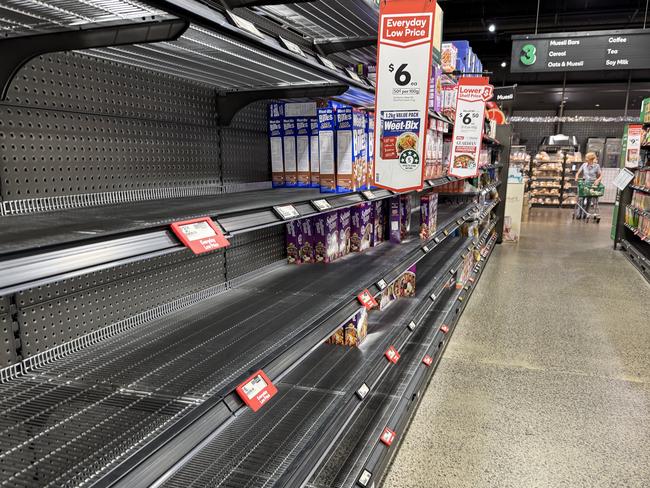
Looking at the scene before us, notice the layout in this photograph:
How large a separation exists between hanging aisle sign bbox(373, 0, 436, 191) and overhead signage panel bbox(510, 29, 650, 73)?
4738mm

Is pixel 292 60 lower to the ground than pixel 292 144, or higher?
higher

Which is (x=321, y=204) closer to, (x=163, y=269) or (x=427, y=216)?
(x=163, y=269)

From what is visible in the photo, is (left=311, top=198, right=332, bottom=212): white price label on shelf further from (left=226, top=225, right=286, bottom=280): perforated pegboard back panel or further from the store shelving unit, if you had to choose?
(left=226, top=225, right=286, bottom=280): perforated pegboard back panel

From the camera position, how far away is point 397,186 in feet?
7.40

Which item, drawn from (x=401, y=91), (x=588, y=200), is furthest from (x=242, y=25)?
(x=588, y=200)

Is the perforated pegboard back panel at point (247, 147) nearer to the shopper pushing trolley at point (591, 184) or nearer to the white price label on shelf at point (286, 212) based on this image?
the white price label on shelf at point (286, 212)

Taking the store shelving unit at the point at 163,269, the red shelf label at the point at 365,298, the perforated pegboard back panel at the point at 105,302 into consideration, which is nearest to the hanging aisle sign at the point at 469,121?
the store shelving unit at the point at 163,269

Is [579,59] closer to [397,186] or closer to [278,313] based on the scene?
[397,186]

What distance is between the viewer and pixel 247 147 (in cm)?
218

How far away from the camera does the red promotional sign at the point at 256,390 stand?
112cm

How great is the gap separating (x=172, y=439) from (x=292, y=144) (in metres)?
1.43

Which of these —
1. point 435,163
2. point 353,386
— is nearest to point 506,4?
point 435,163

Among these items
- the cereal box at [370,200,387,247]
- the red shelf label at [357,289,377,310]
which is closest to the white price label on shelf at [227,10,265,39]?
the red shelf label at [357,289,377,310]

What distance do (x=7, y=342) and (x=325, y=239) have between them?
146cm
